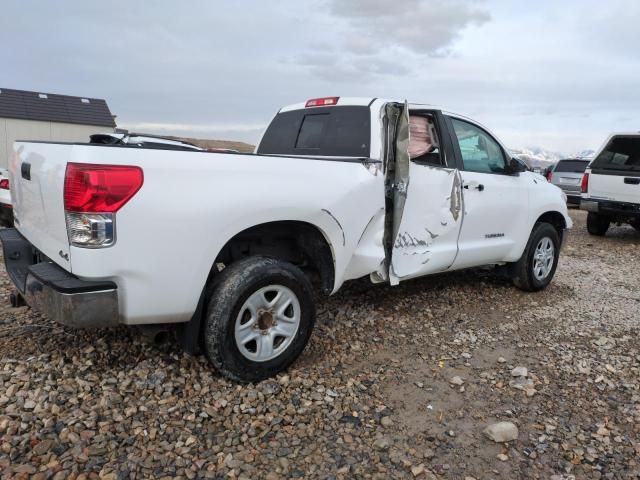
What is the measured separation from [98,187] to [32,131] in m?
29.2

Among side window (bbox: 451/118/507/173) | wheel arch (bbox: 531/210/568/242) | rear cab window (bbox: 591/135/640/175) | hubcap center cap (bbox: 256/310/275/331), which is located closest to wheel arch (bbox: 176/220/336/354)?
hubcap center cap (bbox: 256/310/275/331)

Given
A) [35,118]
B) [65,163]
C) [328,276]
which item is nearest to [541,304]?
[328,276]

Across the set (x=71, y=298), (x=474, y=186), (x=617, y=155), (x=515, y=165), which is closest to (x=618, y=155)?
(x=617, y=155)

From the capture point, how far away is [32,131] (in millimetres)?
27359

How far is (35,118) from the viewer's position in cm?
2755

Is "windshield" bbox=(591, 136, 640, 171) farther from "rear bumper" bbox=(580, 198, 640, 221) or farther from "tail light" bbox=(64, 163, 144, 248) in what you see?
"tail light" bbox=(64, 163, 144, 248)

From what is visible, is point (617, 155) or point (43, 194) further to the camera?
point (617, 155)

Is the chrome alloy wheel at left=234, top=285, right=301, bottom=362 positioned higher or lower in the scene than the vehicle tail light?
lower

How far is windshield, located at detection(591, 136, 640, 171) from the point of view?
9727 millimetres

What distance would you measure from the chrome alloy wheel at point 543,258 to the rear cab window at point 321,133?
8.60 ft

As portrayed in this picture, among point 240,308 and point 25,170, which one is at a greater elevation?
point 25,170

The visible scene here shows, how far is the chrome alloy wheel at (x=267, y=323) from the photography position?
→ 3.06m

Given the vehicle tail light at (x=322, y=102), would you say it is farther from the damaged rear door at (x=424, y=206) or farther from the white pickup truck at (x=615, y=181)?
the white pickup truck at (x=615, y=181)

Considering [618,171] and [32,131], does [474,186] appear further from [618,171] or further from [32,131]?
[32,131]
